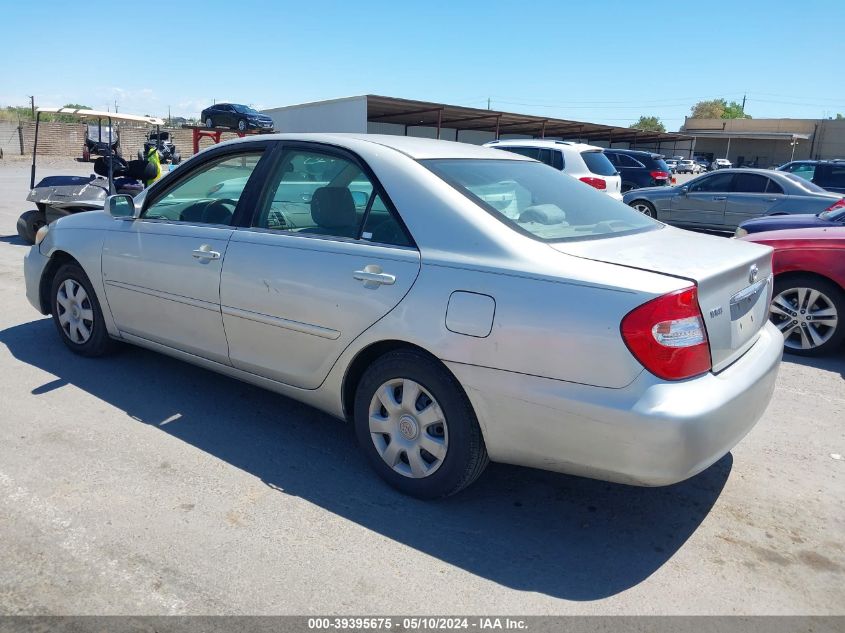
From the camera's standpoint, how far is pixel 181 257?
4094 mm

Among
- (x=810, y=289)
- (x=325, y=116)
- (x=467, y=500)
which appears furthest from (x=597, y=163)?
(x=325, y=116)

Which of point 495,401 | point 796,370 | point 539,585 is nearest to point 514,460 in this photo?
point 495,401

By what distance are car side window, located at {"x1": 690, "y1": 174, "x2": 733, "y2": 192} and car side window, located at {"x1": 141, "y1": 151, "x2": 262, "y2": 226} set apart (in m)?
11.1

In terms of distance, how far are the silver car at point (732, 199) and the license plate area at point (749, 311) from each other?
9276 mm

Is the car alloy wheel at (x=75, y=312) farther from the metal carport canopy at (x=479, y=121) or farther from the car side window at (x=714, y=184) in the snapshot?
the metal carport canopy at (x=479, y=121)

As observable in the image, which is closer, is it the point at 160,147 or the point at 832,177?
the point at 160,147

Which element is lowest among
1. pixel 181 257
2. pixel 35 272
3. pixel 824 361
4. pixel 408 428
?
pixel 824 361

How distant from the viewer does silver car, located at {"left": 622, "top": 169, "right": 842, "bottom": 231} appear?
1196 cm

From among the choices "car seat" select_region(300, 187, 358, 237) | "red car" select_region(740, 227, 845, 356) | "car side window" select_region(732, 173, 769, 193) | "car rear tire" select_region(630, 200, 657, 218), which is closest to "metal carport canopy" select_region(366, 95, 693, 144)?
"car rear tire" select_region(630, 200, 657, 218)

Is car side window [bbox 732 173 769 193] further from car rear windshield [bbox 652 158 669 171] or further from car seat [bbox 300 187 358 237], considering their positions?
car seat [bbox 300 187 358 237]

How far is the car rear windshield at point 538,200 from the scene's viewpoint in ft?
10.7

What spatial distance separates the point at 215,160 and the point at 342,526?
7.99ft

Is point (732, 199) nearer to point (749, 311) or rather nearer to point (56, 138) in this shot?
point (749, 311)

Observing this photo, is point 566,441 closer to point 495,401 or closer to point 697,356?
point 495,401
